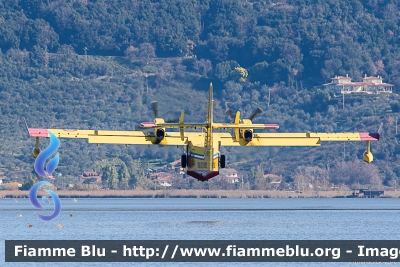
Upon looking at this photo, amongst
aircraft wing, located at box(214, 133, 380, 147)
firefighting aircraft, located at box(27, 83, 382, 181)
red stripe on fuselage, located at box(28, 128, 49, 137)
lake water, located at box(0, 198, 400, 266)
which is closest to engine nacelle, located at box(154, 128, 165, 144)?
firefighting aircraft, located at box(27, 83, 382, 181)

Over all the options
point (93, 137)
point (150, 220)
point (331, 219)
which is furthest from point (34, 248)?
point (331, 219)

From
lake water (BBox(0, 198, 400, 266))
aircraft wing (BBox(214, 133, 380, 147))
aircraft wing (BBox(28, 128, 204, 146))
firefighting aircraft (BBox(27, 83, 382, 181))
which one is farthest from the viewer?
lake water (BBox(0, 198, 400, 266))

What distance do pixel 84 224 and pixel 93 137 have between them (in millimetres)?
31119

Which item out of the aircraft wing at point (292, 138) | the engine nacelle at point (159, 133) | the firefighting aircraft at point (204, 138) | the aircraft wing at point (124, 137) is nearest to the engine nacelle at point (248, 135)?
the firefighting aircraft at point (204, 138)

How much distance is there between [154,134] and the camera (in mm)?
110312

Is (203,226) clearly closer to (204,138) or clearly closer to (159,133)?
(204,138)

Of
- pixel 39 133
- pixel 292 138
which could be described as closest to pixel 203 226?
pixel 292 138

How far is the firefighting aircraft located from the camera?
106688mm

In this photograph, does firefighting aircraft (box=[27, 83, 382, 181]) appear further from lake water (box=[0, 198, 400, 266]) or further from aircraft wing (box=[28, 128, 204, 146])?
lake water (box=[0, 198, 400, 266])

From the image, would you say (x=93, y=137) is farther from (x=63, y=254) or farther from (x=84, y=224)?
(x=84, y=224)

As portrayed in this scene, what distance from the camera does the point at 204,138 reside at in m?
112

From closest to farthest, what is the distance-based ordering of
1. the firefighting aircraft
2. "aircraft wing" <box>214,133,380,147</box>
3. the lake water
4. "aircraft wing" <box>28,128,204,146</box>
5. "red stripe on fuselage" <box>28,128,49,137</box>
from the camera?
1. the firefighting aircraft
2. "red stripe on fuselage" <box>28,128,49,137</box>
3. "aircraft wing" <box>28,128,204,146</box>
4. "aircraft wing" <box>214,133,380,147</box>
5. the lake water

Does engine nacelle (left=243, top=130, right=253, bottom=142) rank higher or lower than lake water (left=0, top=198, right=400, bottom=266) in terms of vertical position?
higher

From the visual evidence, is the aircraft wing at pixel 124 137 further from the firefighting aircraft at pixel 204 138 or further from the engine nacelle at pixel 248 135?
the engine nacelle at pixel 248 135
